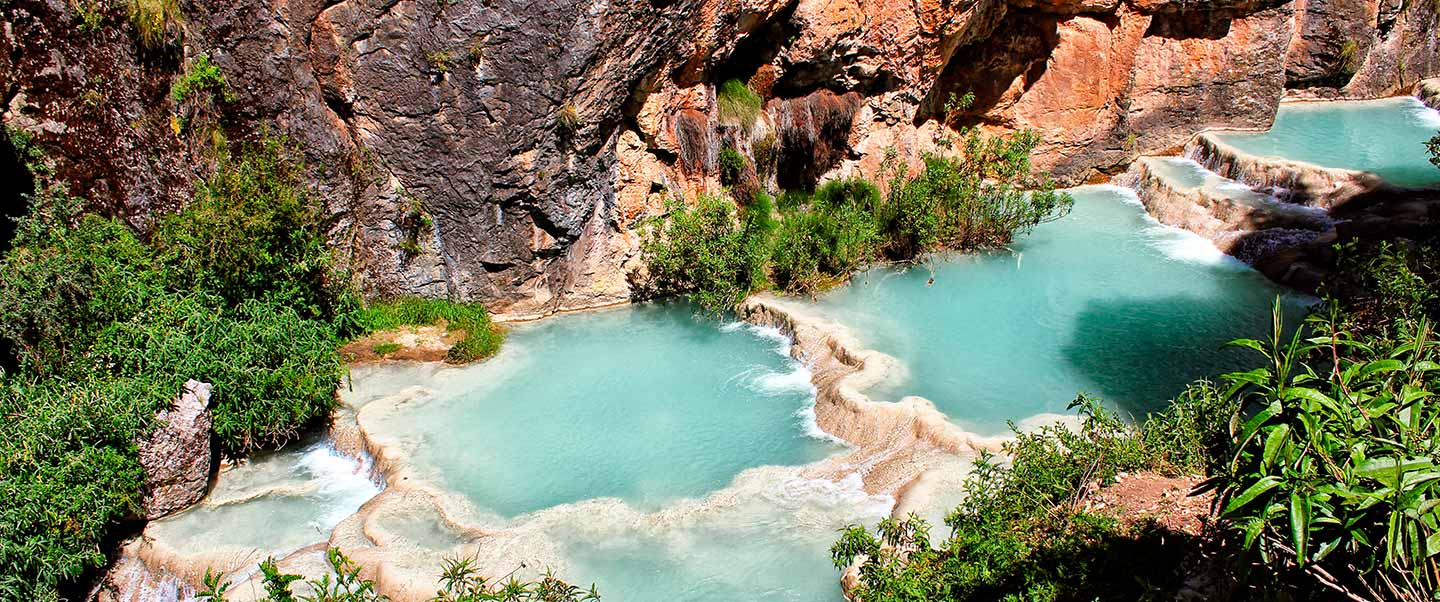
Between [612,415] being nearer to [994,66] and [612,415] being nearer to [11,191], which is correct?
[11,191]

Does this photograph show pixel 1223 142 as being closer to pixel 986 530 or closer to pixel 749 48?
pixel 749 48

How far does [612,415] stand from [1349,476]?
292 inches

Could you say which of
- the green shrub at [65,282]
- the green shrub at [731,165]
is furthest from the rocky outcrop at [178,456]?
the green shrub at [731,165]

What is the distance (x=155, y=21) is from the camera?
10531 millimetres

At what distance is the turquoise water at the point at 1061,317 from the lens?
975 cm

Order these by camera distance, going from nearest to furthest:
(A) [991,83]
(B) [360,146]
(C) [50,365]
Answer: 1. (C) [50,365]
2. (B) [360,146]
3. (A) [991,83]

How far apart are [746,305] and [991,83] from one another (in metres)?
6.16

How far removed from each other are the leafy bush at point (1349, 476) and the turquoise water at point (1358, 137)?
40.4ft

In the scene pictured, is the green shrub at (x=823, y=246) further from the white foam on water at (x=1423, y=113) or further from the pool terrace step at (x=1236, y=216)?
the white foam on water at (x=1423, y=113)

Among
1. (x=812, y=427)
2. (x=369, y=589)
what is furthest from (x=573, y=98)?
(x=369, y=589)

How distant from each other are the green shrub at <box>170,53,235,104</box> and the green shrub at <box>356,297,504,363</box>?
9.93 feet

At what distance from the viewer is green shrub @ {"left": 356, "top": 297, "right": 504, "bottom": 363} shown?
11562mm

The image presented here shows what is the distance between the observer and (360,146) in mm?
11664

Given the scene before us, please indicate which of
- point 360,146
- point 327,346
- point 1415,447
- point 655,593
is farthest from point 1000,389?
point 360,146
